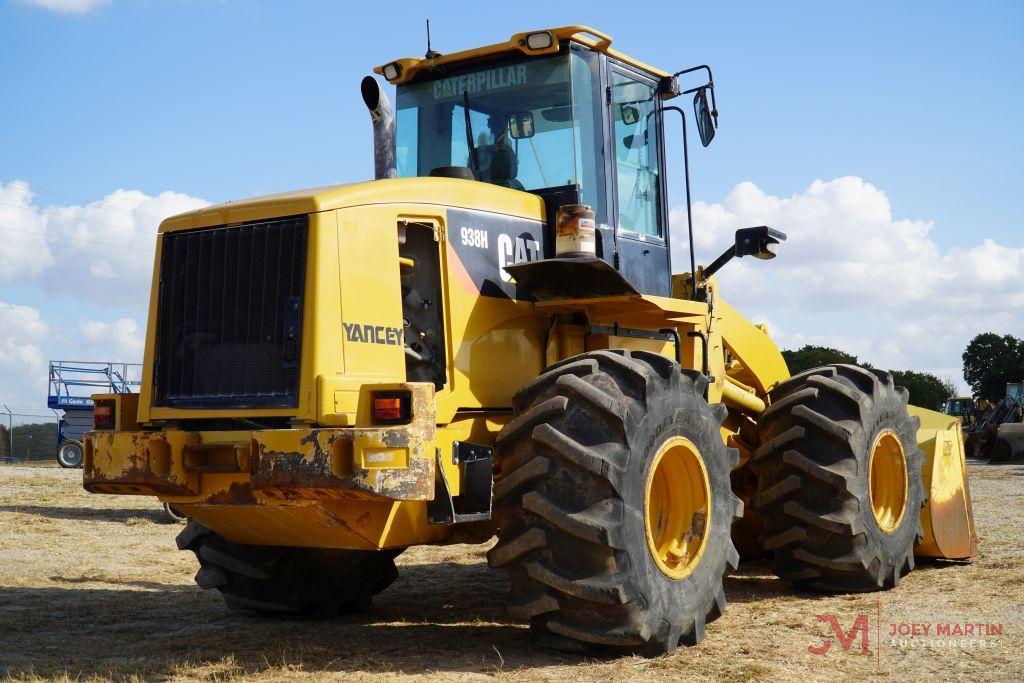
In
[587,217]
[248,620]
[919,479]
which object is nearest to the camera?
[587,217]

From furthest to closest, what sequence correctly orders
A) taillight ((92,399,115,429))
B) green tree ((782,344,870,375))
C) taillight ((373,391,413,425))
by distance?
1. green tree ((782,344,870,375))
2. taillight ((92,399,115,429))
3. taillight ((373,391,413,425))

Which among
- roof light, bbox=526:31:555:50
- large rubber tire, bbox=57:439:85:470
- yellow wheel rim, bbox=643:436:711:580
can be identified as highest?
roof light, bbox=526:31:555:50

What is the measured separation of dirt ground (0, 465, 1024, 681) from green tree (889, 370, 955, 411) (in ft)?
171

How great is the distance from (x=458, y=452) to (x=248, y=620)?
251cm

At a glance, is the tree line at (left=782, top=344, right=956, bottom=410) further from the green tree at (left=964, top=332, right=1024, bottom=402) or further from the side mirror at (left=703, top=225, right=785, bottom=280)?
the side mirror at (left=703, top=225, right=785, bottom=280)

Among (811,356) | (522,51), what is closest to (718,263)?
(522,51)

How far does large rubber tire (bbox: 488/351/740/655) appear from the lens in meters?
5.54

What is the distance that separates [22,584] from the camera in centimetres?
914

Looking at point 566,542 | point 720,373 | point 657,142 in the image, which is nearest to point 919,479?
point 720,373

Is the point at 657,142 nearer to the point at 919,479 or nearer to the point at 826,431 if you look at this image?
the point at 826,431

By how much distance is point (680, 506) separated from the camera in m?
6.59

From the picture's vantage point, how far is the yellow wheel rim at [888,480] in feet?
28.5

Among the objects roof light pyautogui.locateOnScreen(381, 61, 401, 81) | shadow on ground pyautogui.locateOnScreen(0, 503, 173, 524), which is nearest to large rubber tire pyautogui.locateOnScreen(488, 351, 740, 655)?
roof light pyautogui.locateOnScreen(381, 61, 401, 81)

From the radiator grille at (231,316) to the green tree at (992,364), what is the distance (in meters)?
62.6
